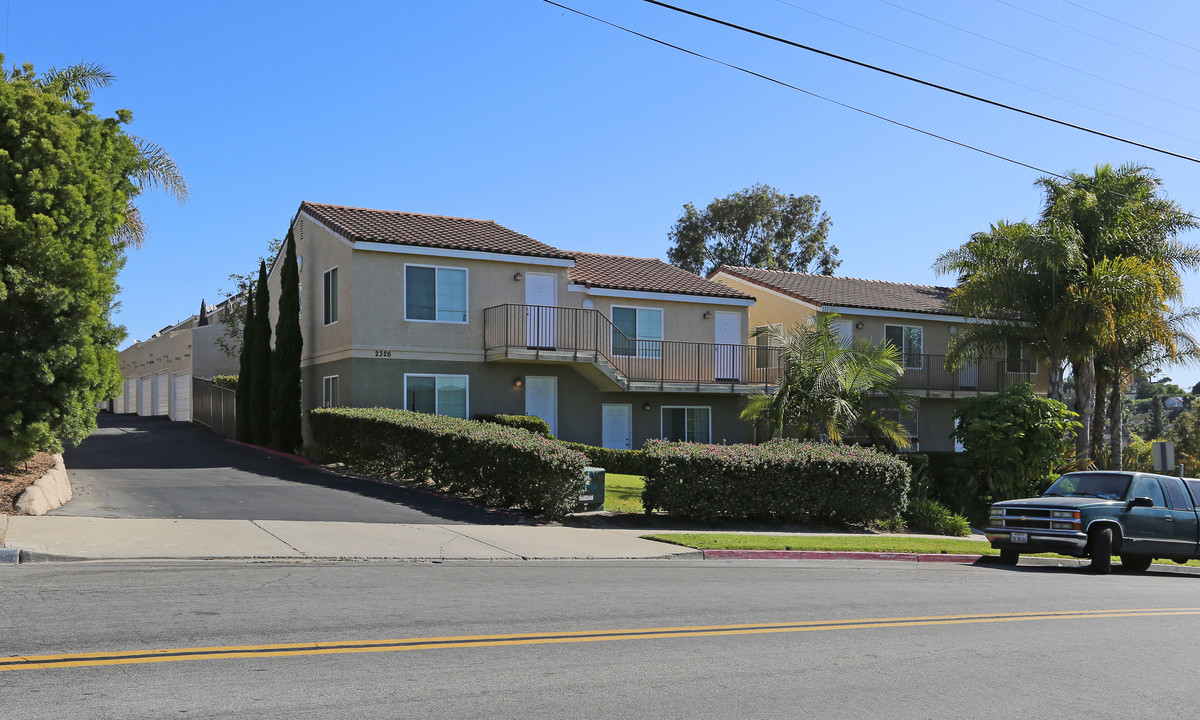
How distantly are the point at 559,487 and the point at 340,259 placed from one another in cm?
1232

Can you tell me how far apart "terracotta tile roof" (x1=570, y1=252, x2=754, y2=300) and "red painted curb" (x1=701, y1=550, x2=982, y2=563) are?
1437cm

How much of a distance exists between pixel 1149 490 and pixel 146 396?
41.9 meters

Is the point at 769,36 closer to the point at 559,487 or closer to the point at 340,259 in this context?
the point at 559,487

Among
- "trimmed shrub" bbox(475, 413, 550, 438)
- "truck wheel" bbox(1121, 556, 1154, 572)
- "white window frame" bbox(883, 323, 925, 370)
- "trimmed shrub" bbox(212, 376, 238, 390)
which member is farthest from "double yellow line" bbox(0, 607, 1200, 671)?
"trimmed shrub" bbox(212, 376, 238, 390)

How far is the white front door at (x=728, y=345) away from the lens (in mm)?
30094

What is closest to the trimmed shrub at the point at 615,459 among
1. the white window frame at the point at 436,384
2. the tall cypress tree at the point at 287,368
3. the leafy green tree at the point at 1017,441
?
the white window frame at the point at 436,384

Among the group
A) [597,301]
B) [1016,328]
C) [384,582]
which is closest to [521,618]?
[384,582]

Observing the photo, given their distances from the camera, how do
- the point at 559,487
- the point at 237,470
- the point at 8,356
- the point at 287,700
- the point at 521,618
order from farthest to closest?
the point at 237,470 < the point at 559,487 < the point at 8,356 < the point at 521,618 < the point at 287,700

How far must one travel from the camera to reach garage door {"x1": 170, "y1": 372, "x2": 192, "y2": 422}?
3806cm

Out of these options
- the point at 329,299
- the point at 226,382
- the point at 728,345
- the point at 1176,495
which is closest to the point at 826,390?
the point at 728,345

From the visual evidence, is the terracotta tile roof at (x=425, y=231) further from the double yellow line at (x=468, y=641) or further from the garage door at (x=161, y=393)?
the double yellow line at (x=468, y=641)

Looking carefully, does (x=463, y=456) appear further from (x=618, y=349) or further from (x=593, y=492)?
(x=618, y=349)

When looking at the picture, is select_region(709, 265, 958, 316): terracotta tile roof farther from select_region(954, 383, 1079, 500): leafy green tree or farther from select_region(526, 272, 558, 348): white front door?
select_region(526, 272, 558, 348): white front door

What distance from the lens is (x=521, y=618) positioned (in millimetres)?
8250
